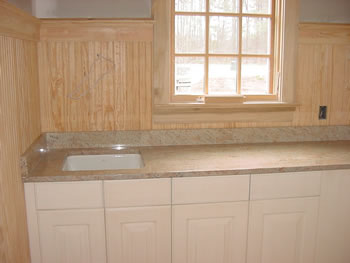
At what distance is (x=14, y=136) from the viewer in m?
1.75

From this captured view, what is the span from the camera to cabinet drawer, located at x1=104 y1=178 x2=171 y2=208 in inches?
76.3

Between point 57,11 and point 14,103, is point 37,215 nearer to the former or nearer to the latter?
point 14,103

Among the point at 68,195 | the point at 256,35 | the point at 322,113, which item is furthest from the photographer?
the point at 322,113

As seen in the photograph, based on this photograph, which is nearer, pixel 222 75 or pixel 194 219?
pixel 194 219

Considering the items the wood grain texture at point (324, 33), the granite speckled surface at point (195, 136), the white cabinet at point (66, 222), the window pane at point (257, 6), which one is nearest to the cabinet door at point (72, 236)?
the white cabinet at point (66, 222)

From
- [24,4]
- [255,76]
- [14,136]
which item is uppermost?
[24,4]

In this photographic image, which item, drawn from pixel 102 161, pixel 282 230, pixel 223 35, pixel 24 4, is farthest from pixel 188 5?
pixel 282 230

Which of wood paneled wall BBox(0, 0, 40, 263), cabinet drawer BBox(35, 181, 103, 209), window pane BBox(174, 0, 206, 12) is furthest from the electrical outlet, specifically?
wood paneled wall BBox(0, 0, 40, 263)

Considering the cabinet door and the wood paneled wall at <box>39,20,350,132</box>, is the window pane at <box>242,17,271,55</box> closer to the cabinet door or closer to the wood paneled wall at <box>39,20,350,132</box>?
the wood paneled wall at <box>39,20,350,132</box>

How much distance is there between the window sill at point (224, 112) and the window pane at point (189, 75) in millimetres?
122

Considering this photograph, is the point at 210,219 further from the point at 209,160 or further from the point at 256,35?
the point at 256,35

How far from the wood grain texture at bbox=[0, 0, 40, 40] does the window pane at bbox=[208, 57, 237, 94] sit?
1.09 metres

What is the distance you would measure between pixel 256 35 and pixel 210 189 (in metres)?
1.13

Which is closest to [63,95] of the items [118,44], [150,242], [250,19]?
[118,44]
